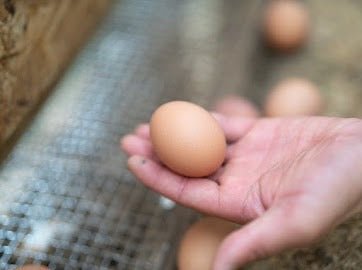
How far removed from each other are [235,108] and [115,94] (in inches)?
13.7

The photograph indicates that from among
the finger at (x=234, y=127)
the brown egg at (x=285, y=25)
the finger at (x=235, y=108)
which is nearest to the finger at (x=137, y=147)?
the finger at (x=234, y=127)

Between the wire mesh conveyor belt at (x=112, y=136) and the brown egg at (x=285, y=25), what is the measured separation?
8 centimetres

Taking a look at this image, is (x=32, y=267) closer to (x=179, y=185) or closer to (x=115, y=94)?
(x=179, y=185)

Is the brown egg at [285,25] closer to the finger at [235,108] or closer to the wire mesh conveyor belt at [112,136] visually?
the wire mesh conveyor belt at [112,136]

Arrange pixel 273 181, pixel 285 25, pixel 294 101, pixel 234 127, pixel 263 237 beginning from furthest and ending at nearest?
pixel 285 25
pixel 294 101
pixel 234 127
pixel 273 181
pixel 263 237

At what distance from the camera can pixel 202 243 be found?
3.59 feet

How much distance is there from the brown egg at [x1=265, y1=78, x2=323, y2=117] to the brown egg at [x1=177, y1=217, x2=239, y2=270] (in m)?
0.48

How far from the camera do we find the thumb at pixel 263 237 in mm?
750

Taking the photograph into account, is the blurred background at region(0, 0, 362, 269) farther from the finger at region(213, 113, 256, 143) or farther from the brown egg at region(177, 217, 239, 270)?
the finger at region(213, 113, 256, 143)

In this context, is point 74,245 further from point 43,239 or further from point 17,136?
point 17,136

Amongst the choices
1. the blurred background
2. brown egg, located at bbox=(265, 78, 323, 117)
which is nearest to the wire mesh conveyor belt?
the blurred background

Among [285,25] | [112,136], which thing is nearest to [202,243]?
[112,136]

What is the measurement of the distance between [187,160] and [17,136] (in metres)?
0.48

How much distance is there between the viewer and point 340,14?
194 cm
